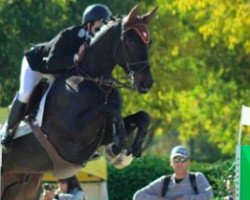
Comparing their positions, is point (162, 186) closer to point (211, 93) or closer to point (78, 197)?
point (78, 197)

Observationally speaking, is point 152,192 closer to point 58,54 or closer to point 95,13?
point 58,54

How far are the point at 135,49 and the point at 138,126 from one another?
3.15 ft

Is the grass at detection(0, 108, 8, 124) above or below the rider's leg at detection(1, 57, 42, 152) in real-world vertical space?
below

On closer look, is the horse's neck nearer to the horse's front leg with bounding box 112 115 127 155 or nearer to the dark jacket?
the dark jacket

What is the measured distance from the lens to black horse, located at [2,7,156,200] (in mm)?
11805

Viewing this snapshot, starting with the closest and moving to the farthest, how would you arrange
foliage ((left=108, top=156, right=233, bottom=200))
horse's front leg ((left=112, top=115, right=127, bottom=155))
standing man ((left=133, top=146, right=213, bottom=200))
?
horse's front leg ((left=112, top=115, right=127, bottom=155))
standing man ((left=133, top=146, right=213, bottom=200))
foliage ((left=108, top=156, right=233, bottom=200))

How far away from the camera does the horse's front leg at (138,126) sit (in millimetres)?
12055

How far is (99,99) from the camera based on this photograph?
1206 centimetres

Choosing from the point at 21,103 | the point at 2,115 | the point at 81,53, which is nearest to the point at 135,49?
the point at 81,53

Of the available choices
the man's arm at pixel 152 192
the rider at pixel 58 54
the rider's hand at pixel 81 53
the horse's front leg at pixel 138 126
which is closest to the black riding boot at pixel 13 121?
the rider at pixel 58 54

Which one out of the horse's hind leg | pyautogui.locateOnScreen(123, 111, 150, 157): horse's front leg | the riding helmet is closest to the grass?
the horse's hind leg

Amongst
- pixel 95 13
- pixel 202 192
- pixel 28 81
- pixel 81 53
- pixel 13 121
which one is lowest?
pixel 202 192

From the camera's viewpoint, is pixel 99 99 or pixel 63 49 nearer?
pixel 99 99

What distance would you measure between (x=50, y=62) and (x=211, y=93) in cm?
1817
